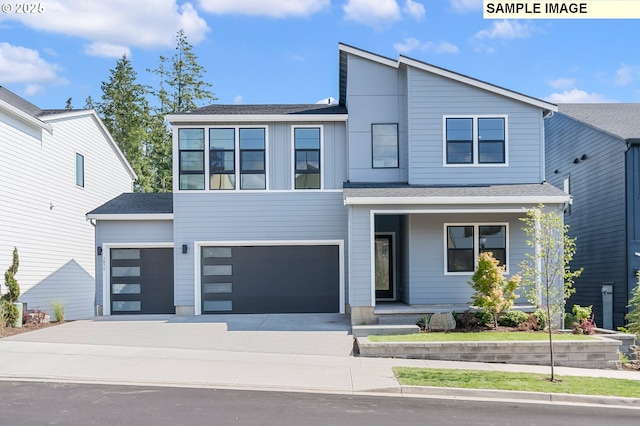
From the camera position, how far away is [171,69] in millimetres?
38344

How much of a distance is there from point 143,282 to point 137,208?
239 centimetres

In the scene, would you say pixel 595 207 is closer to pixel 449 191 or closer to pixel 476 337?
pixel 449 191

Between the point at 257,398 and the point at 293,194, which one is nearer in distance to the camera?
the point at 257,398

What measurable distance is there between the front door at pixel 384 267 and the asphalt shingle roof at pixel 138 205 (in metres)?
6.60

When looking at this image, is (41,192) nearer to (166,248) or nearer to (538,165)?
(166,248)

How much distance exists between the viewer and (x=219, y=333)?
49.2 ft

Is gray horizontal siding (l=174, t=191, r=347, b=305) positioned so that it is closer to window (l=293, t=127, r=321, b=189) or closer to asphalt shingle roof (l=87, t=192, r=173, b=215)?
window (l=293, t=127, r=321, b=189)

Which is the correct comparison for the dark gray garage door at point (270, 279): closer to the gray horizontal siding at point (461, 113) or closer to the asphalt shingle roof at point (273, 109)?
the gray horizontal siding at point (461, 113)

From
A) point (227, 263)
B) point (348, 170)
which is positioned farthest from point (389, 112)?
point (227, 263)

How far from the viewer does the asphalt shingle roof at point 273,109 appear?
18.7 m

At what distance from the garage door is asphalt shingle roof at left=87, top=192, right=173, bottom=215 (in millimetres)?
1230

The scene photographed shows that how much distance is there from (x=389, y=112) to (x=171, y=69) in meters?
23.8

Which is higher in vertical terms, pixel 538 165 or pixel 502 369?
pixel 538 165

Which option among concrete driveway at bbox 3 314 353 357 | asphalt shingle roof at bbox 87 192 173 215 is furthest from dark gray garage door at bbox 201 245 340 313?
asphalt shingle roof at bbox 87 192 173 215
